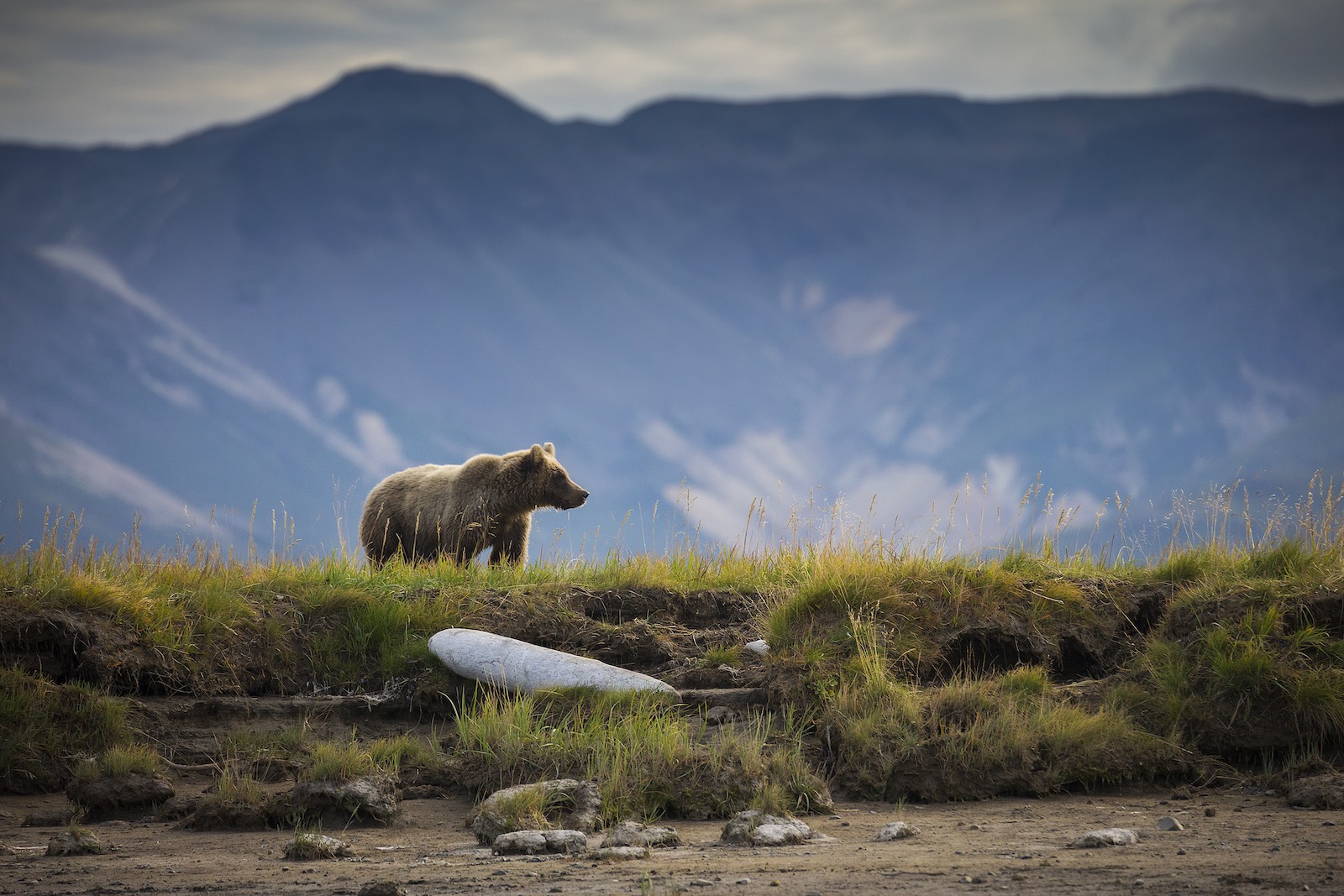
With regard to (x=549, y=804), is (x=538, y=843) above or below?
below

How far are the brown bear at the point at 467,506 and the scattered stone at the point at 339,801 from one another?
6.11 m

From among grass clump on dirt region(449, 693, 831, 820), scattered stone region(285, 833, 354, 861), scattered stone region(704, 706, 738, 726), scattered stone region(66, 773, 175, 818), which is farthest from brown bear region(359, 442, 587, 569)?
scattered stone region(285, 833, 354, 861)

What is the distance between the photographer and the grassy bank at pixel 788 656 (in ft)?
25.6

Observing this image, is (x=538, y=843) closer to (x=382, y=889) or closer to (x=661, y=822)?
(x=661, y=822)

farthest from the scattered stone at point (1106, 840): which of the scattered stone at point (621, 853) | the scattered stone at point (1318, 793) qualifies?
the scattered stone at point (621, 853)

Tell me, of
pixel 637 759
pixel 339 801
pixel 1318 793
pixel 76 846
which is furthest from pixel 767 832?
pixel 76 846

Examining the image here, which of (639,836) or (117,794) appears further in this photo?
(117,794)

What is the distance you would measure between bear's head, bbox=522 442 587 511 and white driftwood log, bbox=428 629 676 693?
492cm

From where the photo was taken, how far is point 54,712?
8477mm

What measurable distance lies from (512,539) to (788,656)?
19.9 feet

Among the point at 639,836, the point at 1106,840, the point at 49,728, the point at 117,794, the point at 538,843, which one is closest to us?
the point at 1106,840

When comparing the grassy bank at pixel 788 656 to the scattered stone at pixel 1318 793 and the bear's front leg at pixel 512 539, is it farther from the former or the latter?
the bear's front leg at pixel 512 539

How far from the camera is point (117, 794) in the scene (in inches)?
305

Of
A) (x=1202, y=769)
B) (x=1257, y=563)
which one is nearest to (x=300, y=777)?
(x=1202, y=769)
